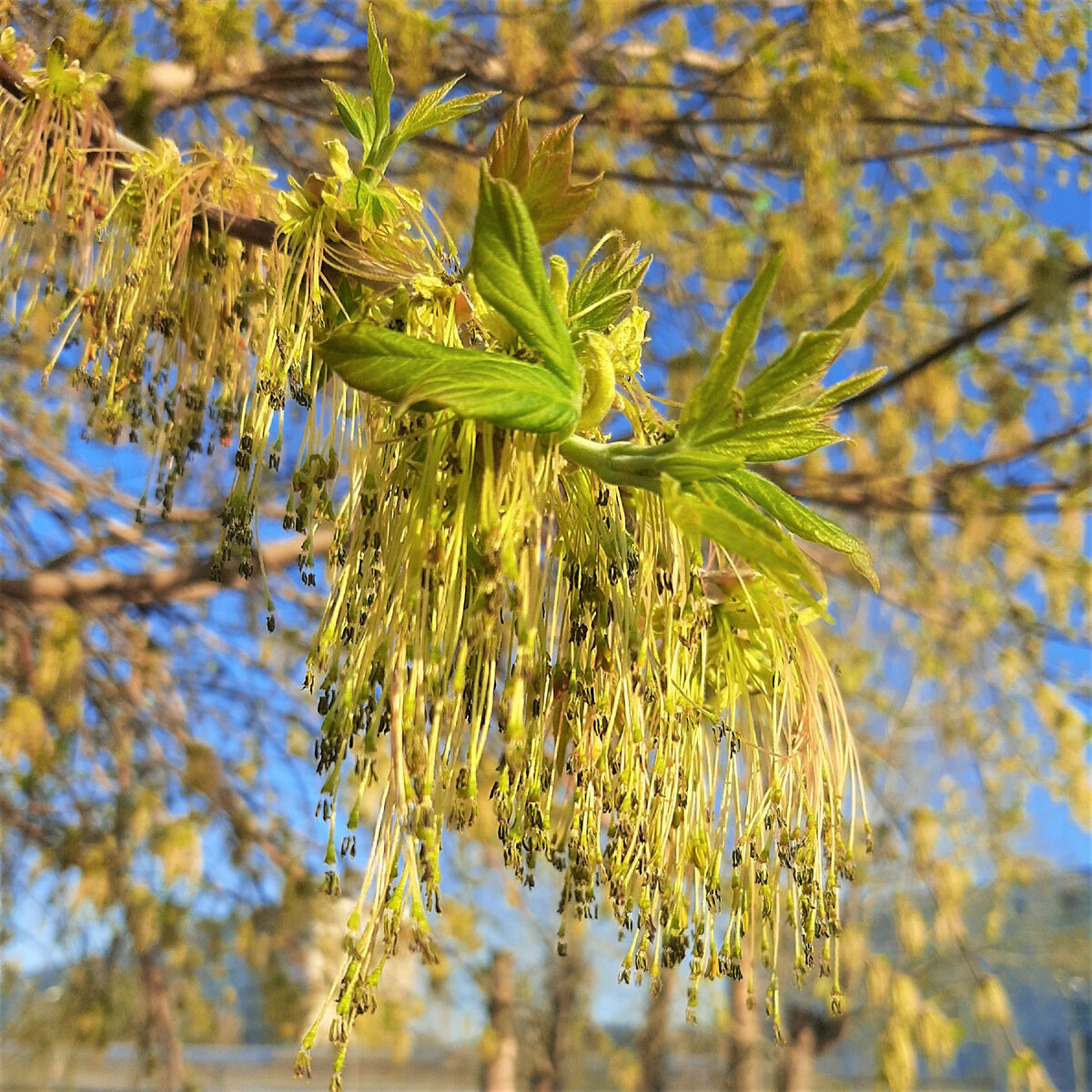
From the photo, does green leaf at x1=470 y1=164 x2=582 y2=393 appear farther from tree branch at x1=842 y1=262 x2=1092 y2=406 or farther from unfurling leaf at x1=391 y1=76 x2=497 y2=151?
tree branch at x1=842 y1=262 x2=1092 y2=406

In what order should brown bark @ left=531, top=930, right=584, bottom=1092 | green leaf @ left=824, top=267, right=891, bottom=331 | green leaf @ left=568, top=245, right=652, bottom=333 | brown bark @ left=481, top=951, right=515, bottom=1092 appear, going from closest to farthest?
green leaf @ left=824, top=267, right=891, bottom=331 < green leaf @ left=568, top=245, right=652, bottom=333 < brown bark @ left=481, top=951, right=515, bottom=1092 < brown bark @ left=531, top=930, right=584, bottom=1092

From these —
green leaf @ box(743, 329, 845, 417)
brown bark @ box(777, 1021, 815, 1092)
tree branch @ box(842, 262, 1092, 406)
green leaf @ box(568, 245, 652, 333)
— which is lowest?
brown bark @ box(777, 1021, 815, 1092)

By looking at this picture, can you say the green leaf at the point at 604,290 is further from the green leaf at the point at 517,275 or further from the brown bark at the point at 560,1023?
the brown bark at the point at 560,1023

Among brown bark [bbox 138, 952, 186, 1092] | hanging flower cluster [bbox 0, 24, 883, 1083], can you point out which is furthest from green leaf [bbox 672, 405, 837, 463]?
brown bark [bbox 138, 952, 186, 1092]

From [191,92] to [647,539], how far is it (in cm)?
169

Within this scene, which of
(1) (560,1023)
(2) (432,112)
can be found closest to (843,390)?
(2) (432,112)

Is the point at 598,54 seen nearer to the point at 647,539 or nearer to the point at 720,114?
the point at 720,114

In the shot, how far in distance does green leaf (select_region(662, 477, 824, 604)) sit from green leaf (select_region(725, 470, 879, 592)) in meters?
0.05

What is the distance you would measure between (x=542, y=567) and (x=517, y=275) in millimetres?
197

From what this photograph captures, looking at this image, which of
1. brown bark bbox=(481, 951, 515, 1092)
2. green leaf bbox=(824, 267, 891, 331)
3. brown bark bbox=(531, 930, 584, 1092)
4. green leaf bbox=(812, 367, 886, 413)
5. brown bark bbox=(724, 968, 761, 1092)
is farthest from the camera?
brown bark bbox=(531, 930, 584, 1092)

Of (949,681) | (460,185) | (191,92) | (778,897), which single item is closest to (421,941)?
(778,897)

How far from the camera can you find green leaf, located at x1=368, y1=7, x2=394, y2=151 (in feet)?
2.46

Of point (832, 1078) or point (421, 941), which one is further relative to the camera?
point (832, 1078)

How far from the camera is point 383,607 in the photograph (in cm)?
63
